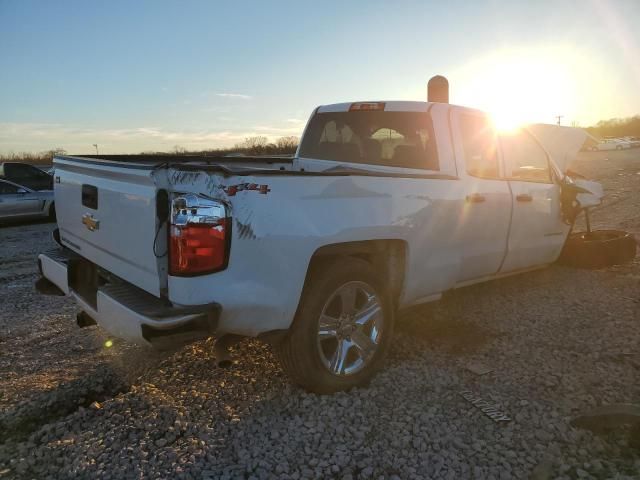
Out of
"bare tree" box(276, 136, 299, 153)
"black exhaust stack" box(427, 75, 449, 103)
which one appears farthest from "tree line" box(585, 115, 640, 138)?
"black exhaust stack" box(427, 75, 449, 103)

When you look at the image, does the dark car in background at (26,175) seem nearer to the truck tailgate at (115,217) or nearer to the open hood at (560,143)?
the truck tailgate at (115,217)

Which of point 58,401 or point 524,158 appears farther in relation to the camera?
point 524,158

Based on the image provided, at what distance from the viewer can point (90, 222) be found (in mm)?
3436

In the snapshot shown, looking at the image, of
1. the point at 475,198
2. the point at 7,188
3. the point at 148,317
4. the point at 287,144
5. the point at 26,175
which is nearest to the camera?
the point at 148,317

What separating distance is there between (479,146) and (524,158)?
2.71ft

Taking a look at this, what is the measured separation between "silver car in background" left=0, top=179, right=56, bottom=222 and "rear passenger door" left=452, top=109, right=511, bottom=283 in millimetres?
10937

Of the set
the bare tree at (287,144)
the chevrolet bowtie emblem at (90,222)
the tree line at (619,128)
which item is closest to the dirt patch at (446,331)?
the chevrolet bowtie emblem at (90,222)

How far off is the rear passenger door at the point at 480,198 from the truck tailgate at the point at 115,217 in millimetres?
2404

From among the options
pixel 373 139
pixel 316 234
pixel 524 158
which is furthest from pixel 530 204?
pixel 316 234

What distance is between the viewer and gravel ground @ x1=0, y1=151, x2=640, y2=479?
2.69m

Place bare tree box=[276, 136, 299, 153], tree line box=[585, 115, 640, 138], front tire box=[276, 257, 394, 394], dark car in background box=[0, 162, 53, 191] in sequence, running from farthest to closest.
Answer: tree line box=[585, 115, 640, 138]
bare tree box=[276, 136, 299, 153]
dark car in background box=[0, 162, 53, 191]
front tire box=[276, 257, 394, 394]

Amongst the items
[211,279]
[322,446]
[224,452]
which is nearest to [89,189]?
[211,279]

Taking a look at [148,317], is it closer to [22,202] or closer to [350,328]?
[350,328]

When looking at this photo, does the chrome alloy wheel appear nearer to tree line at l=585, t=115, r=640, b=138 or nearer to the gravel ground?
the gravel ground
